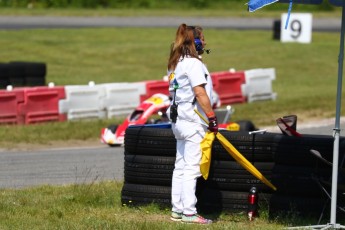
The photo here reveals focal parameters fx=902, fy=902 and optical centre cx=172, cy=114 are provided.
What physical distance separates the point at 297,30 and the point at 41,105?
16.7 m

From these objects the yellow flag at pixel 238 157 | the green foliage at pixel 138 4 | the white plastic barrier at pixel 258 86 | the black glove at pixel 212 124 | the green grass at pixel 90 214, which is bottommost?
the green grass at pixel 90 214

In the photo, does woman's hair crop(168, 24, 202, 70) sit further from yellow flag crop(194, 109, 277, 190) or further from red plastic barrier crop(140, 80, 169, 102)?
red plastic barrier crop(140, 80, 169, 102)

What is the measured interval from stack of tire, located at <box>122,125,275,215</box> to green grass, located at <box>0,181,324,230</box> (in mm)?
115

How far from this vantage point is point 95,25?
37.7 metres

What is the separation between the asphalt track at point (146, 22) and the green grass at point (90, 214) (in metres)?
26.7

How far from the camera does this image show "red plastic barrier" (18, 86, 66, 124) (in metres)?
17.3

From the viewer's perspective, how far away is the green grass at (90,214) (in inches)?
308

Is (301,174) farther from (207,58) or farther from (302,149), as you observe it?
(207,58)

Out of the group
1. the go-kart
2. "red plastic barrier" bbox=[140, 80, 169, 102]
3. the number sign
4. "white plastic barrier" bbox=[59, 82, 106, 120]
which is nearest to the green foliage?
the number sign

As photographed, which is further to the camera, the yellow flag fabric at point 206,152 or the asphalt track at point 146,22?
the asphalt track at point 146,22

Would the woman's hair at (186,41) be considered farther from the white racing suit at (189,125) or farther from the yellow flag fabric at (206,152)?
the yellow flag fabric at (206,152)

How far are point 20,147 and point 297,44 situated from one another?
59.9 ft

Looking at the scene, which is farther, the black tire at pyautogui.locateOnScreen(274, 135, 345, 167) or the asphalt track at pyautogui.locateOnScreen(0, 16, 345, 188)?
the asphalt track at pyautogui.locateOnScreen(0, 16, 345, 188)

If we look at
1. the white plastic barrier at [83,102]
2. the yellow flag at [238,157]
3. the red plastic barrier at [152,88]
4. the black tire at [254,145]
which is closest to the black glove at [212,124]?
the yellow flag at [238,157]
